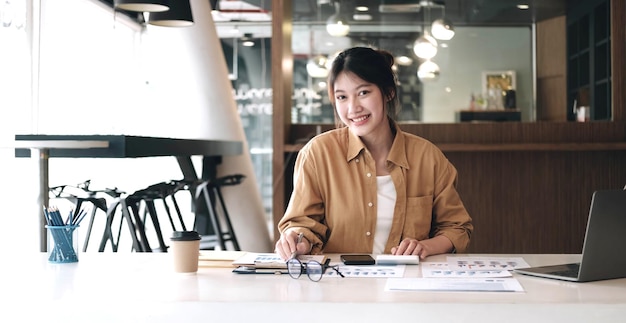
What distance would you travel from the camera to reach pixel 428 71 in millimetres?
8102

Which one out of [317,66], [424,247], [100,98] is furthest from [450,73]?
[424,247]

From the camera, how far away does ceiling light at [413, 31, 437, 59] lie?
8.02 meters

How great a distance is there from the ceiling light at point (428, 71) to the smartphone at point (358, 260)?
583 cm

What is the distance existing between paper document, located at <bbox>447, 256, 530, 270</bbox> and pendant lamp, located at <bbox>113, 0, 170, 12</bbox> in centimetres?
211

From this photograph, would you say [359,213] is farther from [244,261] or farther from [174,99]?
[174,99]

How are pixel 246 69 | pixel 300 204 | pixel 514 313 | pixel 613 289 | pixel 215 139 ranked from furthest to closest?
pixel 246 69 < pixel 215 139 < pixel 300 204 < pixel 613 289 < pixel 514 313

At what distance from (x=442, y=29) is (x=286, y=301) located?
6.48 m

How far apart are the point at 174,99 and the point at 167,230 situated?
6.34 ft

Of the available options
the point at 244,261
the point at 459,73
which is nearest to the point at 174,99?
the point at 459,73

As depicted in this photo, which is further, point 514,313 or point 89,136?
point 89,136

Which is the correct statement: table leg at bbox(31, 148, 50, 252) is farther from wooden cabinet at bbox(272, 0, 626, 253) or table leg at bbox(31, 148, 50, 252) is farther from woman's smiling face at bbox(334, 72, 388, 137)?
wooden cabinet at bbox(272, 0, 626, 253)

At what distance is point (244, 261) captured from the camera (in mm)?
2297

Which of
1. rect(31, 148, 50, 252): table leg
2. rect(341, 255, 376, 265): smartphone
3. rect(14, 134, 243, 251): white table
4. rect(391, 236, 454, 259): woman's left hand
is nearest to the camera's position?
rect(341, 255, 376, 265): smartphone

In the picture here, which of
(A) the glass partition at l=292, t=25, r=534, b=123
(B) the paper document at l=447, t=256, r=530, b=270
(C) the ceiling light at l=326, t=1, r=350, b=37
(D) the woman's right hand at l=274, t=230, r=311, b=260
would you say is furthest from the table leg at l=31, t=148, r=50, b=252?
(C) the ceiling light at l=326, t=1, r=350, b=37
